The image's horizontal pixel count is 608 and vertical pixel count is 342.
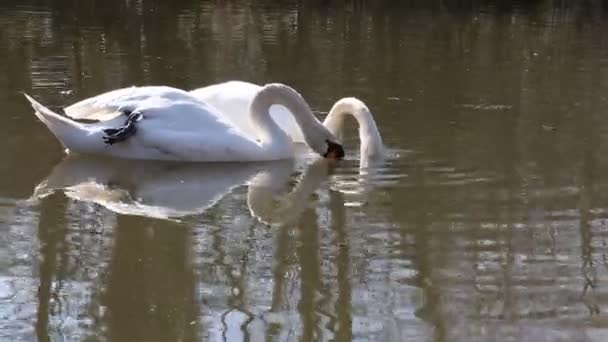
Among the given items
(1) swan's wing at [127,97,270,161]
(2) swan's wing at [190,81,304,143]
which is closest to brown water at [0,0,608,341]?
(1) swan's wing at [127,97,270,161]

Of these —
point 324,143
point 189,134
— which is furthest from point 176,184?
point 324,143

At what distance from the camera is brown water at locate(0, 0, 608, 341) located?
5191 mm

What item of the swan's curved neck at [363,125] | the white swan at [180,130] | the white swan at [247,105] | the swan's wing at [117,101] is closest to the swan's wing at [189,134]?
the white swan at [180,130]

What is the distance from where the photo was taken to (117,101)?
8688mm

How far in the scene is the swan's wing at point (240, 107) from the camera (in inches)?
360

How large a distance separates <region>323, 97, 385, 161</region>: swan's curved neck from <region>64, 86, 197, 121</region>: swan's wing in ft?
3.82

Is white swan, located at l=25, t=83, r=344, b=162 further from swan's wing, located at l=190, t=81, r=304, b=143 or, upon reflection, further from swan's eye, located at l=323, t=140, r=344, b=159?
swan's wing, located at l=190, t=81, r=304, b=143

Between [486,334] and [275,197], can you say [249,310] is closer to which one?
[486,334]

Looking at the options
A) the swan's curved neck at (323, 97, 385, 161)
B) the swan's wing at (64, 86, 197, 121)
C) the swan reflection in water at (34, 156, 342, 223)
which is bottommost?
the swan reflection in water at (34, 156, 342, 223)

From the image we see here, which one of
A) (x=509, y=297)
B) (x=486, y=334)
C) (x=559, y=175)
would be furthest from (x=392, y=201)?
(x=486, y=334)

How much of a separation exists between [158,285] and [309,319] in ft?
2.72

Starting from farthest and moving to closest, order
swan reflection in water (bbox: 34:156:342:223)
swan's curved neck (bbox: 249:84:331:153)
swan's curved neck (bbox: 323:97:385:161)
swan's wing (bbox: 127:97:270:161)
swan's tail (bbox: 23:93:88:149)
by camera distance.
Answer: swan's curved neck (bbox: 249:84:331:153)
swan's curved neck (bbox: 323:97:385:161)
swan's tail (bbox: 23:93:88:149)
swan's wing (bbox: 127:97:270:161)
swan reflection in water (bbox: 34:156:342:223)

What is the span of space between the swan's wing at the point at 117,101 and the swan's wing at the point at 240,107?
364 millimetres

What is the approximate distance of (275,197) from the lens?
7594mm
